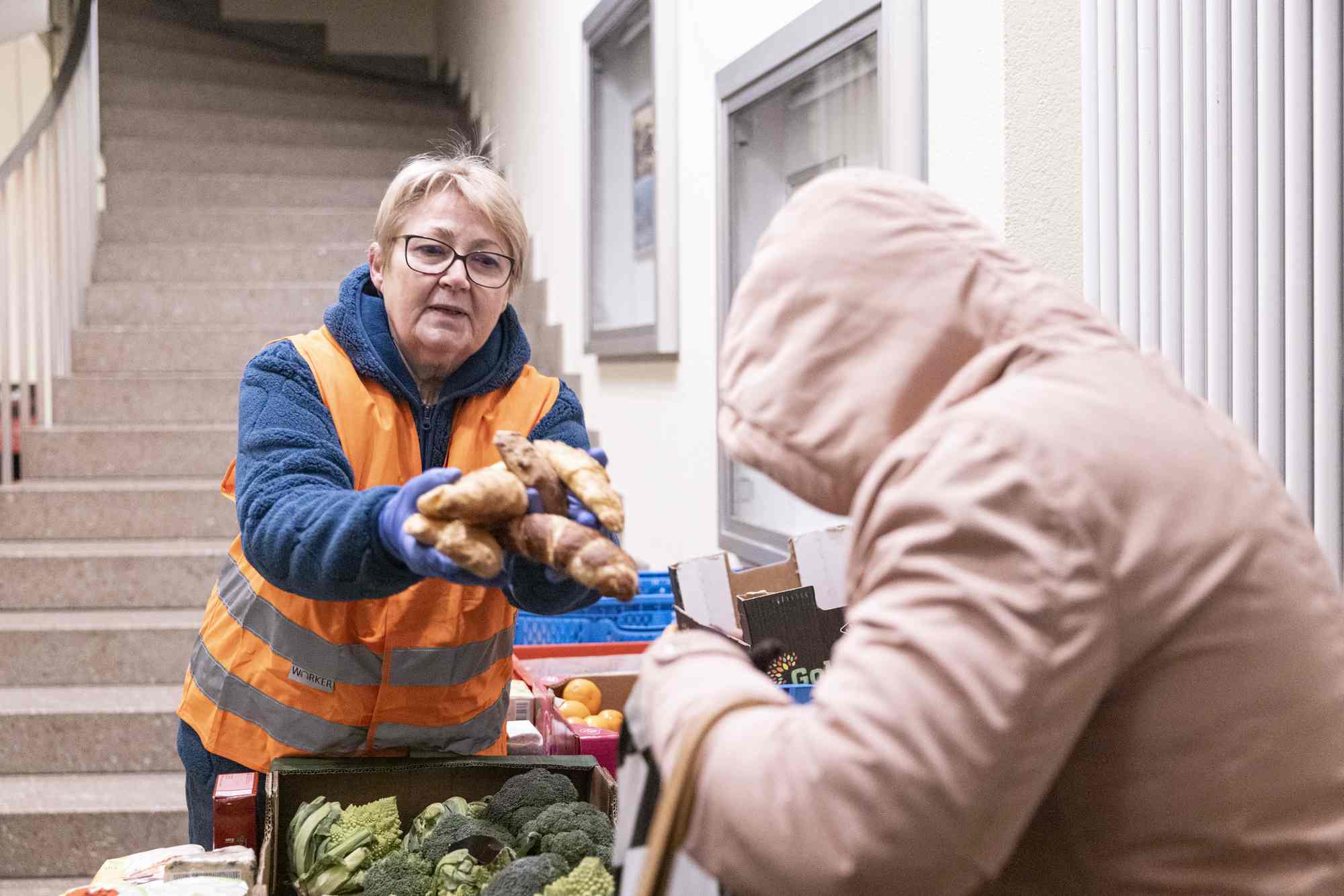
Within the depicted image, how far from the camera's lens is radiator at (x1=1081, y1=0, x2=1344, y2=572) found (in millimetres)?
1514

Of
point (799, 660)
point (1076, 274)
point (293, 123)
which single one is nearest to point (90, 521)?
point (293, 123)

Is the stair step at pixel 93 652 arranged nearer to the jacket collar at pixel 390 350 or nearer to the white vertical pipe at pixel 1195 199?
the jacket collar at pixel 390 350

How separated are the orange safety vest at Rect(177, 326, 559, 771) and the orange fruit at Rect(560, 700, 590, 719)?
0.45 m

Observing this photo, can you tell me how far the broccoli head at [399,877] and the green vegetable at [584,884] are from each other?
0.18 meters

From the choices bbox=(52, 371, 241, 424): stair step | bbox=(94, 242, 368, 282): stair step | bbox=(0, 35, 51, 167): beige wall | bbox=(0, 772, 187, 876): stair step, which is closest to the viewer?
bbox=(0, 772, 187, 876): stair step

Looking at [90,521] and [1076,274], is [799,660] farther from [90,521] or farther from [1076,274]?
[90,521]

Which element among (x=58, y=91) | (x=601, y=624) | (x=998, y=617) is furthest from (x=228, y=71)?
(x=998, y=617)

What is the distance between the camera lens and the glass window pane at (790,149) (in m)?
2.56

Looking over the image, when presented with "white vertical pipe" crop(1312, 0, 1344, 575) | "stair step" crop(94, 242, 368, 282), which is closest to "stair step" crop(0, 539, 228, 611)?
"stair step" crop(94, 242, 368, 282)

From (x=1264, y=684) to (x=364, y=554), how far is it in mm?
917

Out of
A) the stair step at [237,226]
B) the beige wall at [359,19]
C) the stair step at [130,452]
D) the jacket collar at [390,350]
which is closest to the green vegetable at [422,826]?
the jacket collar at [390,350]

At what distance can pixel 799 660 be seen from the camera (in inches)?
75.9

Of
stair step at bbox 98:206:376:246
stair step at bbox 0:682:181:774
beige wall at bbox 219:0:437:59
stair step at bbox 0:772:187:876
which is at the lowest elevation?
stair step at bbox 0:772:187:876

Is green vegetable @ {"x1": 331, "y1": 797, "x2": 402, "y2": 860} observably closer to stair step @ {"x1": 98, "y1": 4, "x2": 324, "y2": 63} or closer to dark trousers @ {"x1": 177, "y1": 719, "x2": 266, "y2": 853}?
dark trousers @ {"x1": 177, "y1": 719, "x2": 266, "y2": 853}
